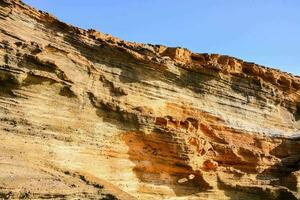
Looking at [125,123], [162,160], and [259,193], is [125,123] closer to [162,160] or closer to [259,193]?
[162,160]

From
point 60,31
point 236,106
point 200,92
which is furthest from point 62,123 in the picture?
point 236,106

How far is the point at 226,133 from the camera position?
31.1 metres

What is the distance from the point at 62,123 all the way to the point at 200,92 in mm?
11145

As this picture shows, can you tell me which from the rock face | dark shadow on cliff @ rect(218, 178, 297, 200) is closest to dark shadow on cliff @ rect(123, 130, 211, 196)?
the rock face

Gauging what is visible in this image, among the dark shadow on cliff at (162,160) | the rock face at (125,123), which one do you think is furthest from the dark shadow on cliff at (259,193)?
the dark shadow on cliff at (162,160)

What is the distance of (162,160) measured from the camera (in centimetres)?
2559

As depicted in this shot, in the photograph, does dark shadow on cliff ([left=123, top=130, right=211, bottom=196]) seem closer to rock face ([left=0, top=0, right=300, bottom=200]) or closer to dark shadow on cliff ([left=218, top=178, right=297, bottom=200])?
rock face ([left=0, top=0, right=300, bottom=200])

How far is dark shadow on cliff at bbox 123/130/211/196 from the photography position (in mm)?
25141

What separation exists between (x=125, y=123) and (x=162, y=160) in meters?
2.75

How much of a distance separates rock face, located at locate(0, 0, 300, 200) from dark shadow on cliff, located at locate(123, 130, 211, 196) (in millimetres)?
52

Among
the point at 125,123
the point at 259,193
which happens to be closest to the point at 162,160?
the point at 125,123

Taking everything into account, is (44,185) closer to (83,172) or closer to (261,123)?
(83,172)

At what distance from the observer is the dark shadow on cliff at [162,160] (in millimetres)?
25141

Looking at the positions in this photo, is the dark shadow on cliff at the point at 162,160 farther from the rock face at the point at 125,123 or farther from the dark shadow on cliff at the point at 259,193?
the dark shadow on cliff at the point at 259,193
